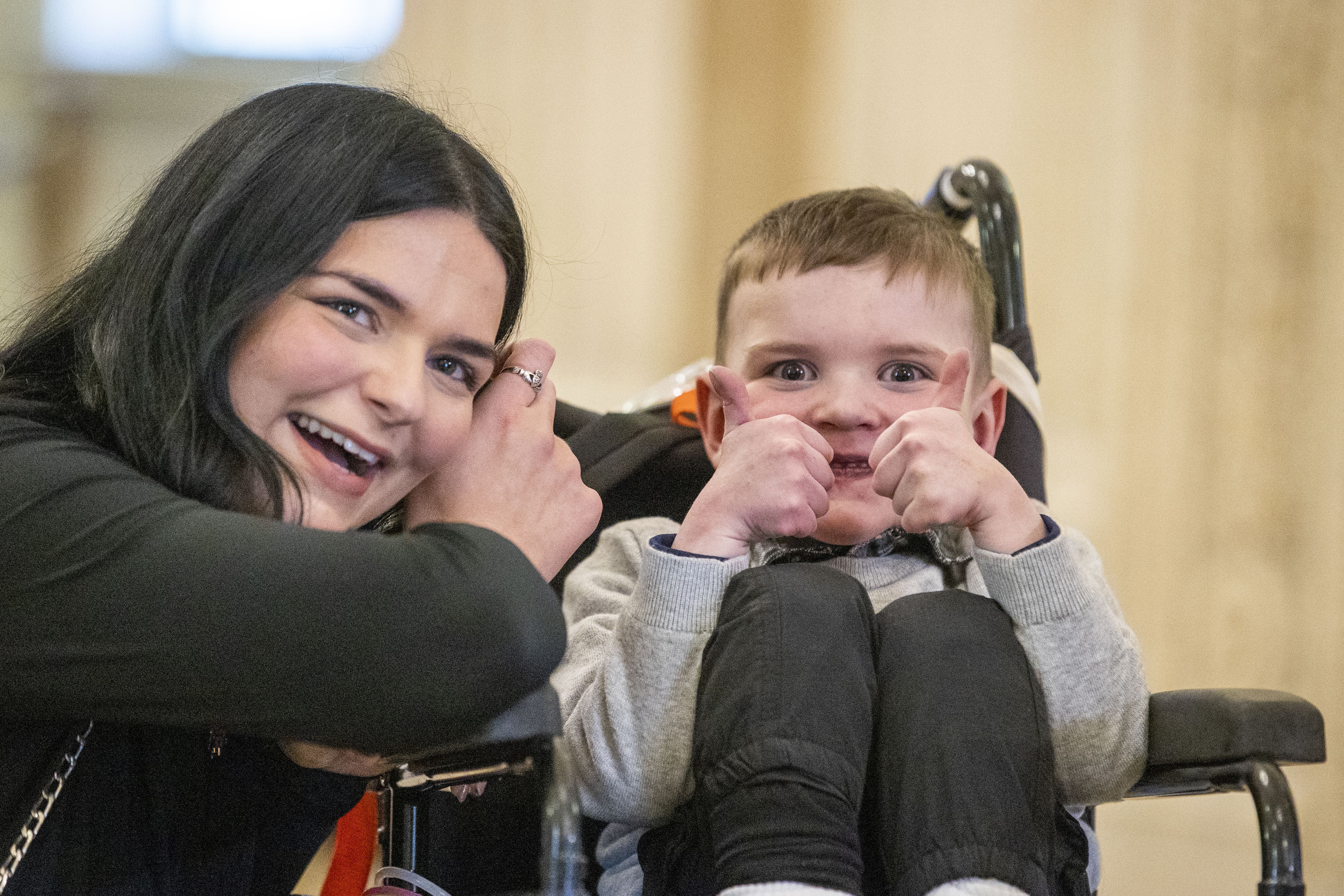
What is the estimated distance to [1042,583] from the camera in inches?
30.7

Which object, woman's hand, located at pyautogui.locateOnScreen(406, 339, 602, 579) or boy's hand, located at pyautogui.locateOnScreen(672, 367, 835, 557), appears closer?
woman's hand, located at pyautogui.locateOnScreen(406, 339, 602, 579)

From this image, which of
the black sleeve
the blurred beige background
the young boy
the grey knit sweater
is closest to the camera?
the black sleeve

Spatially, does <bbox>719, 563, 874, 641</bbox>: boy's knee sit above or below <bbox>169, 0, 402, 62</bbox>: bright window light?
below

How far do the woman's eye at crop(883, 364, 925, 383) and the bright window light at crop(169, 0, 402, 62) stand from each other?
6.73ft

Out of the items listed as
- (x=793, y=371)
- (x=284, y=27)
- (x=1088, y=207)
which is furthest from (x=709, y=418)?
(x=284, y=27)

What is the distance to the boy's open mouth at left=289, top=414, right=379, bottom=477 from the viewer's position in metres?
0.69

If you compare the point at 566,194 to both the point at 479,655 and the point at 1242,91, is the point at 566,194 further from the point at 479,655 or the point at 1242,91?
the point at 479,655

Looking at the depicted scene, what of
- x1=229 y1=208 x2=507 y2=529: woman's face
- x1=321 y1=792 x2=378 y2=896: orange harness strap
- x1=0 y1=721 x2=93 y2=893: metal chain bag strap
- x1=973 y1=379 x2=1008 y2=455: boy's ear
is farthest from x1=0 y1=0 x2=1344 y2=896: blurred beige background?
x1=0 y1=721 x2=93 y2=893: metal chain bag strap

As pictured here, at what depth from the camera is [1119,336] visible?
8.14 ft

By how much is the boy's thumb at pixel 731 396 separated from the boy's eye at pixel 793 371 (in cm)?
6

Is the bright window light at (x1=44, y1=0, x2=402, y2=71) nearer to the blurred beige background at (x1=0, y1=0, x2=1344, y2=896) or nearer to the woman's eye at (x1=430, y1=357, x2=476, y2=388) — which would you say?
the blurred beige background at (x1=0, y1=0, x2=1344, y2=896)

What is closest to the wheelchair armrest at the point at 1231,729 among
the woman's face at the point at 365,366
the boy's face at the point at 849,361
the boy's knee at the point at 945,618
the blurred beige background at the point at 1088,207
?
the boy's knee at the point at 945,618

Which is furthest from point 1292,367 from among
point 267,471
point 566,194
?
point 267,471

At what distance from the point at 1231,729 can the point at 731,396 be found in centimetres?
39
